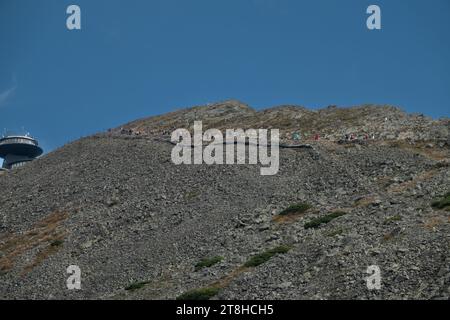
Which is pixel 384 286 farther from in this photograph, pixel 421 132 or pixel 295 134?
pixel 295 134

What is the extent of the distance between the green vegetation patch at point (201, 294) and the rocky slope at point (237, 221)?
1.12 feet

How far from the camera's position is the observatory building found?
608ft

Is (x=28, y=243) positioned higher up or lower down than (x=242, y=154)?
lower down

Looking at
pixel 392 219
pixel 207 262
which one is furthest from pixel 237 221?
pixel 392 219

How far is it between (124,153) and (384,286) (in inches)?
2320

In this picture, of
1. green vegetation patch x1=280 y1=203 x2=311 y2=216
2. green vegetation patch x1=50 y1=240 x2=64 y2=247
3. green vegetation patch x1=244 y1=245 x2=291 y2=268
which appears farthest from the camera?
green vegetation patch x1=50 y1=240 x2=64 y2=247

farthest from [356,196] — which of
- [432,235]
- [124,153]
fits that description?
[124,153]

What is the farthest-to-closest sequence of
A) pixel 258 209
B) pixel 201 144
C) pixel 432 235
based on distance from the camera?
pixel 201 144
pixel 258 209
pixel 432 235

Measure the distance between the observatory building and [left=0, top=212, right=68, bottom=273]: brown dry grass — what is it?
113 meters

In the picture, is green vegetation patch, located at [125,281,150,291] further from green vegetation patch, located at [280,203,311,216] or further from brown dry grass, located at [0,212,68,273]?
green vegetation patch, located at [280,203,311,216]

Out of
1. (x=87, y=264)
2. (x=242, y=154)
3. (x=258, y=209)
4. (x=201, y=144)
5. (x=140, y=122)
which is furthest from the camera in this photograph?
(x=140, y=122)

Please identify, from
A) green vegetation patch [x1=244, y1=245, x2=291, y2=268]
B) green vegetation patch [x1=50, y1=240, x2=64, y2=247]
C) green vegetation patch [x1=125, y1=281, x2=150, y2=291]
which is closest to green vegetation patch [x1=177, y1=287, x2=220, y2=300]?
green vegetation patch [x1=244, y1=245, x2=291, y2=268]

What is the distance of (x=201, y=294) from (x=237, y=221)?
16.5 meters

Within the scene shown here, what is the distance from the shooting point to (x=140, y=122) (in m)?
148
